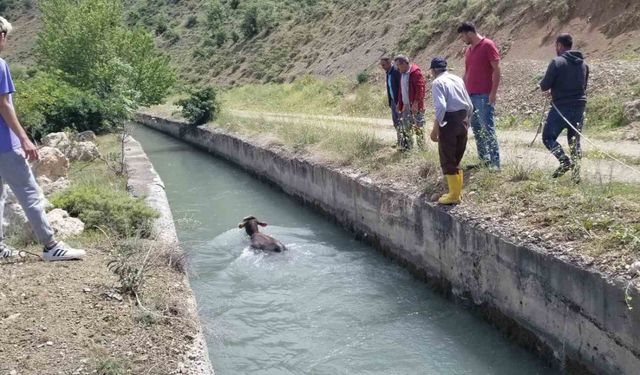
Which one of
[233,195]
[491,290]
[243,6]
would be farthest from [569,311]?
[243,6]

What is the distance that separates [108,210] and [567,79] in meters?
6.24

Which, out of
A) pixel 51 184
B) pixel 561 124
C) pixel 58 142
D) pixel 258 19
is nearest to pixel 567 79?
pixel 561 124

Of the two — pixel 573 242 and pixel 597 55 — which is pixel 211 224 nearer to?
pixel 573 242

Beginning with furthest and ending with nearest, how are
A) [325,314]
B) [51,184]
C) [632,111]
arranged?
1. [632,111]
2. [51,184]
3. [325,314]

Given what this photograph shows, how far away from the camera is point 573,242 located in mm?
5949

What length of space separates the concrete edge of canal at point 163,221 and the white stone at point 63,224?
98cm

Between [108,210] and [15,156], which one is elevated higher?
[15,156]

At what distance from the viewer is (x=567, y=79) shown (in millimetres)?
7504

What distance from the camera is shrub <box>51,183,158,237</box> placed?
8.04 meters

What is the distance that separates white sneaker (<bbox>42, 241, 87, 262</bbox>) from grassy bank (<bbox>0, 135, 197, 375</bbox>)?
87 mm

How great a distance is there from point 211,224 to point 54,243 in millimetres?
7096

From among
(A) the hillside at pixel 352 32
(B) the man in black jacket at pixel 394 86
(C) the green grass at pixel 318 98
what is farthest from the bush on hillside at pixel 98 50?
(B) the man in black jacket at pixel 394 86

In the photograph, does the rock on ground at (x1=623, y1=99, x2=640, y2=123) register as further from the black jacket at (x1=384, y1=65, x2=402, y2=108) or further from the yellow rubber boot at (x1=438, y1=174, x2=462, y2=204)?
the yellow rubber boot at (x1=438, y1=174, x2=462, y2=204)

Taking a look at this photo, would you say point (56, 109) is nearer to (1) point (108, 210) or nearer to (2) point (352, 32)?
(1) point (108, 210)
